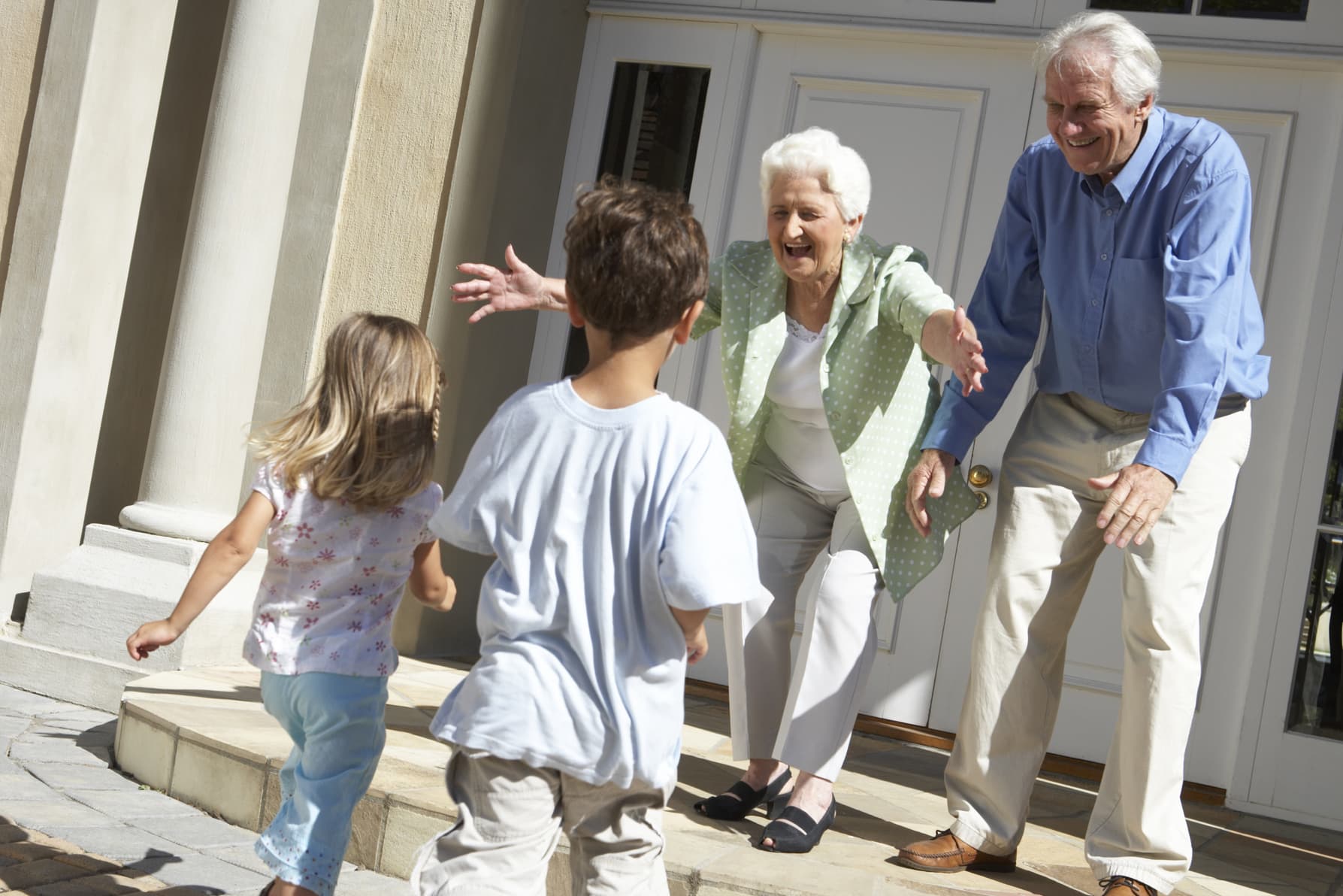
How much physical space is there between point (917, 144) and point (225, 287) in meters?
2.48

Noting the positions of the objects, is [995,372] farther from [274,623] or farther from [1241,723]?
[1241,723]

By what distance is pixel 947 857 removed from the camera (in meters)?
2.78

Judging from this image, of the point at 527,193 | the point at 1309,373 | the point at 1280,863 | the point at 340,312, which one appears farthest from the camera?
the point at 527,193

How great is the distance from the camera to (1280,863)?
11.7ft

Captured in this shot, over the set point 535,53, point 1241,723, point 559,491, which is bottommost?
point 1241,723

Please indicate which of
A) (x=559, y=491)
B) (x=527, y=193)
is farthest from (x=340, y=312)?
(x=559, y=491)

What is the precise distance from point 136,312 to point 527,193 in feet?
5.21

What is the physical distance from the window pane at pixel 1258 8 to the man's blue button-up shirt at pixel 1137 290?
1.94 m

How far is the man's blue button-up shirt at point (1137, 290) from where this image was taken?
2.57 metres

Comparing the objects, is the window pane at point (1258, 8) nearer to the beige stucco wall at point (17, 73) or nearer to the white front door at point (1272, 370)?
the white front door at point (1272, 370)

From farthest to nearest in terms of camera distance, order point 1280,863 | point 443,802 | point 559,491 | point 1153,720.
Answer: point 1280,863, point 443,802, point 1153,720, point 559,491

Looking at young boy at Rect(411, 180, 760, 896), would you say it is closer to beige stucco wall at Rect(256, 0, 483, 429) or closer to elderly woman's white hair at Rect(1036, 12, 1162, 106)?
elderly woman's white hair at Rect(1036, 12, 1162, 106)

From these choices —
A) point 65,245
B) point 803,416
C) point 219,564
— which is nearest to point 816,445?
point 803,416

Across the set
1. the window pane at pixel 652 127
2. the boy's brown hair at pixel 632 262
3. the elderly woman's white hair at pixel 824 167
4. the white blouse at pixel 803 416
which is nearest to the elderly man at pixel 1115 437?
the white blouse at pixel 803 416
